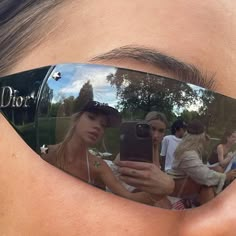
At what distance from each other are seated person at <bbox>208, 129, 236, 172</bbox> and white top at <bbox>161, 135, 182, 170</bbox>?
12 cm

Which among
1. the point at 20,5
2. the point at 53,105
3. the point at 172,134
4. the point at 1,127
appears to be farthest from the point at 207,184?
the point at 20,5

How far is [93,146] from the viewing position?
106 cm

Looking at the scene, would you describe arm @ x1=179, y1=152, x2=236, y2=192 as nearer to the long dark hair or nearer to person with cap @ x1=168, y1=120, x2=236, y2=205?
person with cap @ x1=168, y1=120, x2=236, y2=205

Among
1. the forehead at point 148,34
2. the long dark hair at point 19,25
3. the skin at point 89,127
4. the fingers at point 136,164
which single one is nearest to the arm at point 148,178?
the fingers at point 136,164

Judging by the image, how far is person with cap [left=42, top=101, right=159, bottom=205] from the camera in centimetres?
105

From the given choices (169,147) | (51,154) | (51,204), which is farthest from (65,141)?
(169,147)

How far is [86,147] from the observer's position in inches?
41.7

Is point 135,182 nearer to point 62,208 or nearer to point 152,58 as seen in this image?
point 62,208

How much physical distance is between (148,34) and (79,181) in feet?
1.52

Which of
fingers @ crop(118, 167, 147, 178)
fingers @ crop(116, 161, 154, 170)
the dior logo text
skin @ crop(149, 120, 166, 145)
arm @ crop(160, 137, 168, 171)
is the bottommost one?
fingers @ crop(118, 167, 147, 178)

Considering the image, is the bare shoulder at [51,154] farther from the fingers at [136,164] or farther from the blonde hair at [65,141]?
the fingers at [136,164]

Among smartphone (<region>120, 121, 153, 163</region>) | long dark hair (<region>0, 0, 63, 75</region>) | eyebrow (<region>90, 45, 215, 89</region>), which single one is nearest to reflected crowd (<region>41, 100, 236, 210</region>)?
smartphone (<region>120, 121, 153, 163</region>)

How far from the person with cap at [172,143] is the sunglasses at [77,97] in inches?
0.8

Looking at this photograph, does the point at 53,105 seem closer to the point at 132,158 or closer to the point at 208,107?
the point at 132,158
